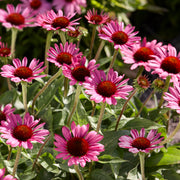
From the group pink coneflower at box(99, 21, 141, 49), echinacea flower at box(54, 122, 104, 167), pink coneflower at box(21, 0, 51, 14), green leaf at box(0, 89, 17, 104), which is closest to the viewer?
echinacea flower at box(54, 122, 104, 167)

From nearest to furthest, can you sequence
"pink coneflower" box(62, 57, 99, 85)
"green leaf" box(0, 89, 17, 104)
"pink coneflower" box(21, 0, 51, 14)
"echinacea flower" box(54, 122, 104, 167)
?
"echinacea flower" box(54, 122, 104, 167), "pink coneflower" box(62, 57, 99, 85), "green leaf" box(0, 89, 17, 104), "pink coneflower" box(21, 0, 51, 14)

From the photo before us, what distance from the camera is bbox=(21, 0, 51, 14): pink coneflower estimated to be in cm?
137

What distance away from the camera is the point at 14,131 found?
81 cm

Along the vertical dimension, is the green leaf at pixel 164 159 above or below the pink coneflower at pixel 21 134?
below

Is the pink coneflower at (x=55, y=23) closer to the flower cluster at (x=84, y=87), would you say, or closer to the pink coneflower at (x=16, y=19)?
the flower cluster at (x=84, y=87)

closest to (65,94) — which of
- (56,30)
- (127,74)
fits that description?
(56,30)

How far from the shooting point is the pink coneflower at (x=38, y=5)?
4.50 feet

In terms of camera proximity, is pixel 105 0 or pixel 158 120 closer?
pixel 158 120

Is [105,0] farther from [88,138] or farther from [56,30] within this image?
[88,138]

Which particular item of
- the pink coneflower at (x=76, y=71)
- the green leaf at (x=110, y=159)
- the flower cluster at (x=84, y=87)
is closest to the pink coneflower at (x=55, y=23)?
the flower cluster at (x=84, y=87)

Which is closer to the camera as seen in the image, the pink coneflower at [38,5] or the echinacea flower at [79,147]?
the echinacea flower at [79,147]

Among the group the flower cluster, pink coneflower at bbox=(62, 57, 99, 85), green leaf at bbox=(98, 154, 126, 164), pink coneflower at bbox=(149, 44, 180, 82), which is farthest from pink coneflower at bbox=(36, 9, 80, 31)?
green leaf at bbox=(98, 154, 126, 164)

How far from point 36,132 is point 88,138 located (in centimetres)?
13

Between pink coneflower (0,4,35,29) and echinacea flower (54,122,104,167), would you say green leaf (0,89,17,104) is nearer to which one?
pink coneflower (0,4,35,29)
